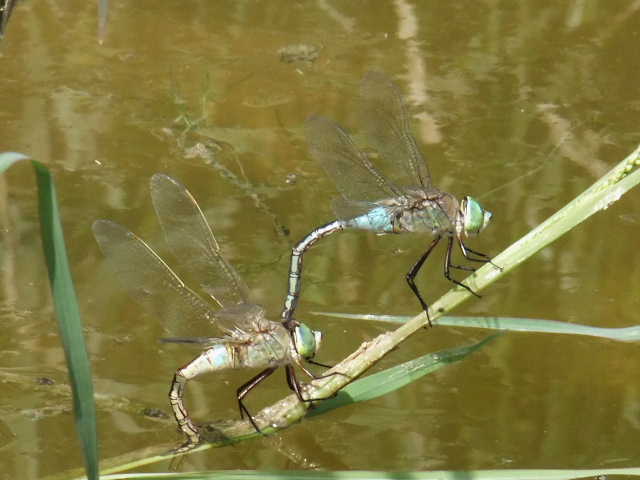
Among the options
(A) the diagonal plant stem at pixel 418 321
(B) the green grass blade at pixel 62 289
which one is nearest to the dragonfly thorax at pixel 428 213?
(A) the diagonal plant stem at pixel 418 321

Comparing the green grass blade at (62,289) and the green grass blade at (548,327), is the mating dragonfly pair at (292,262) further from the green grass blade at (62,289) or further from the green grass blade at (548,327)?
the green grass blade at (62,289)

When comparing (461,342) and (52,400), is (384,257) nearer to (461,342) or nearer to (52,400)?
(461,342)

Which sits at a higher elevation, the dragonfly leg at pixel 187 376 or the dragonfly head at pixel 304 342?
the dragonfly head at pixel 304 342

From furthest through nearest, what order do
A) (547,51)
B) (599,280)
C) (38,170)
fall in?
(547,51) < (599,280) < (38,170)

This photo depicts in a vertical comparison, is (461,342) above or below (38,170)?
below

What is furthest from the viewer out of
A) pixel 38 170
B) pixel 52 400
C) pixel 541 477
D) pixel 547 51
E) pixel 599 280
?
pixel 547 51

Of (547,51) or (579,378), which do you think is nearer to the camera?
(579,378)

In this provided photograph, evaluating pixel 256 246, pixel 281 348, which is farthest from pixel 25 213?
pixel 281 348

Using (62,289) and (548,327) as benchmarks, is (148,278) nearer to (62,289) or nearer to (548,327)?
(62,289)

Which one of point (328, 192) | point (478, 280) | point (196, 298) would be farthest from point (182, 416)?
point (328, 192)
